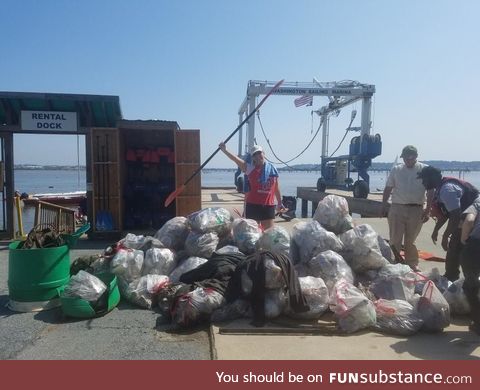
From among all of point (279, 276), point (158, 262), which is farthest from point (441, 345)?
point (158, 262)

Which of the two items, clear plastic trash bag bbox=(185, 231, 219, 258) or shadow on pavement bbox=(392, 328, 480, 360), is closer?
shadow on pavement bbox=(392, 328, 480, 360)

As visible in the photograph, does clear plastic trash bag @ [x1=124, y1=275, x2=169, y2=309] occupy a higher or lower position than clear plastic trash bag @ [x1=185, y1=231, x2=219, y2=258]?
lower

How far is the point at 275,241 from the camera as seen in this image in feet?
16.5

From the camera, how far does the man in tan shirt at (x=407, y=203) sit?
5703 mm

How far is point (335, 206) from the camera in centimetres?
569

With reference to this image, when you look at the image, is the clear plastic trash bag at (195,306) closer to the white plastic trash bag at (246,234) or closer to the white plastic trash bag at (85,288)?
the white plastic trash bag at (85,288)

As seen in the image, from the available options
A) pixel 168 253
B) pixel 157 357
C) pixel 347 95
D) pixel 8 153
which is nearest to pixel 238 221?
pixel 168 253

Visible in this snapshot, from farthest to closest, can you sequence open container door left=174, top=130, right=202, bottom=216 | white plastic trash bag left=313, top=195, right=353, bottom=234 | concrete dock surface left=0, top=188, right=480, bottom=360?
open container door left=174, top=130, right=202, bottom=216 < white plastic trash bag left=313, top=195, right=353, bottom=234 < concrete dock surface left=0, top=188, right=480, bottom=360

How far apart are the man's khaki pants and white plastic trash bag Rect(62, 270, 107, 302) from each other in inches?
158

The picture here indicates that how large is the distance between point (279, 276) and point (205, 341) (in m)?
0.99

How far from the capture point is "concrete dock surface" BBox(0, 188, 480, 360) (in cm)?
338

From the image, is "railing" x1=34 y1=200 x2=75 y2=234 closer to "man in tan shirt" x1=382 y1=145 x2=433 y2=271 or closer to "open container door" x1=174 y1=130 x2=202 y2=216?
"open container door" x1=174 y1=130 x2=202 y2=216

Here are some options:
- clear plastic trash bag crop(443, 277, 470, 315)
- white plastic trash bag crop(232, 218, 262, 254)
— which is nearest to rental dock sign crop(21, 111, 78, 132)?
white plastic trash bag crop(232, 218, 262, 254)
